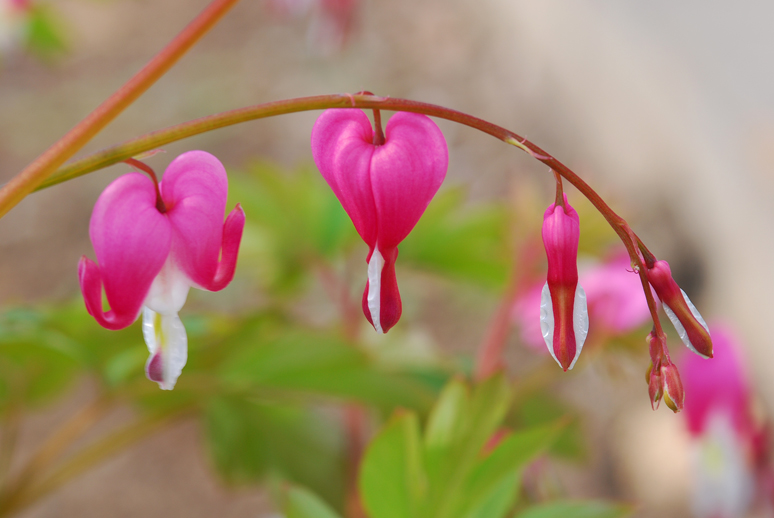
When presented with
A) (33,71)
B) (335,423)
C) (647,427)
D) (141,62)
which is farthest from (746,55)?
(33,71)

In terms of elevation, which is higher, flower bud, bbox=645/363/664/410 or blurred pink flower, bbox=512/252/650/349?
blurred pink flower, bbox=512/252/650/349

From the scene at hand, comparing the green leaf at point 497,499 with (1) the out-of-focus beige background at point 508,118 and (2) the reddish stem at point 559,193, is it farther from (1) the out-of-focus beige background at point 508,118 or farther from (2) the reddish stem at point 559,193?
(1) the out-of-focus beige background at point 508,118

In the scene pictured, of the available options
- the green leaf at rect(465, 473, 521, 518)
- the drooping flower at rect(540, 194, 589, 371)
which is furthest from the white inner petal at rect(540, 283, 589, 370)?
the green leaf at rect(465, 473, 521, 518)

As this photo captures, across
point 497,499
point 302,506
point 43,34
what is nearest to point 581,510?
point 497,499

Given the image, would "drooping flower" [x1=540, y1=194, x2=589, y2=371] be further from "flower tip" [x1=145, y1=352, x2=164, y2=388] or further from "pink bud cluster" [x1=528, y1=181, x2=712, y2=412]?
"flower tip" [x1=145, y1=352, x2=164, y2=388]

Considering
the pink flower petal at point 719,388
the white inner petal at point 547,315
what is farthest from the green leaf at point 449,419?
the pink flower petal at point 719,388
